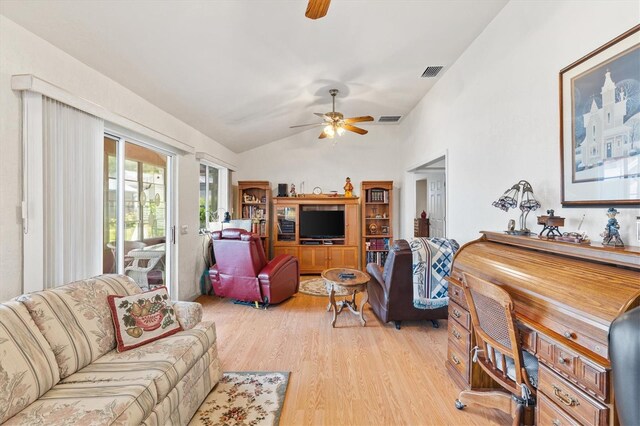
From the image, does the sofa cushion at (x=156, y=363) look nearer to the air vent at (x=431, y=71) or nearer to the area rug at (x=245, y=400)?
the area rug at (x=245, y=400)

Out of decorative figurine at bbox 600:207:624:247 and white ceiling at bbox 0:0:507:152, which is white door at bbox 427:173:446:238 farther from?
decorative figurine at bbox 600:207:624:247

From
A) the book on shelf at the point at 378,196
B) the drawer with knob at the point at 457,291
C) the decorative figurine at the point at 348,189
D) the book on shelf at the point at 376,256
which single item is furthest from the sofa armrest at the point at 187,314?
the book on shelf at the point at 378,196

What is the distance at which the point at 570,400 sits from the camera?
122 centimetres

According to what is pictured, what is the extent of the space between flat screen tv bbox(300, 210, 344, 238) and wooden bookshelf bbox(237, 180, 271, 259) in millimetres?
753

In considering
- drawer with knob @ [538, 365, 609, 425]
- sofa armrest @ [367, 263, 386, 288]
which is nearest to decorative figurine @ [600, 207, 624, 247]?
drawer with knob @ [538, 365, 609, 425]

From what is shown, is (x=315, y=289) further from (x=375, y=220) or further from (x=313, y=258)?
(x=375, y=220)

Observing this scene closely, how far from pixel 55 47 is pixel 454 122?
3833mm

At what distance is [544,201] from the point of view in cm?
212

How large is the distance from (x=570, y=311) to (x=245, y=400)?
2022mm

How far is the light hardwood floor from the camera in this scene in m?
1.90

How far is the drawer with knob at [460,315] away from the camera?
2.07 metres

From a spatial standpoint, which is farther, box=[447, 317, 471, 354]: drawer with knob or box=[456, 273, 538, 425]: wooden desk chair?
box=[447, 317, 471, 354]: drawer with knob

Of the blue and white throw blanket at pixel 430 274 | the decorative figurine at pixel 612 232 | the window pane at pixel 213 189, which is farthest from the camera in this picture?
the window pane at pixel 213 189

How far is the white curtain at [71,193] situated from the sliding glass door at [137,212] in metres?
0.47
